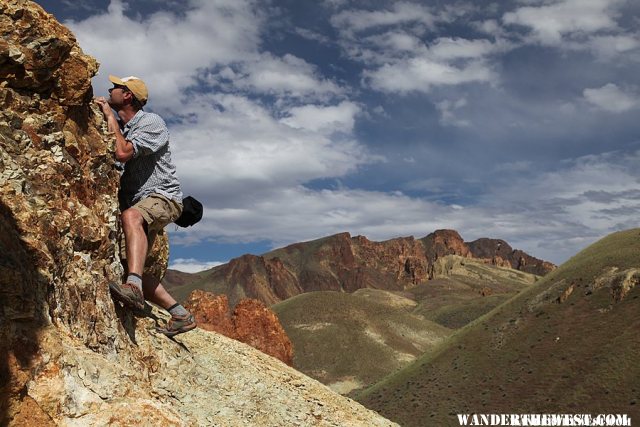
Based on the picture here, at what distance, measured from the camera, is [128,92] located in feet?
33.6

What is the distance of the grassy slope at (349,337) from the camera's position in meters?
136

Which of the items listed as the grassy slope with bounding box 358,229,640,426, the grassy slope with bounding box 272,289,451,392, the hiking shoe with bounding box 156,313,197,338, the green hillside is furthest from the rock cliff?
the grassy slope with bounding box 272,289,451,392

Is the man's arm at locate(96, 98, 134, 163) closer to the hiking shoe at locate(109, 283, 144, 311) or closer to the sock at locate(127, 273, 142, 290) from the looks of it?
the sock at locate(127, 273, 142, 290)

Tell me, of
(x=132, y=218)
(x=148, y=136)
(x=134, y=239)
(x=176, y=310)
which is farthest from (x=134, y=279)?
(x=148, y=136)

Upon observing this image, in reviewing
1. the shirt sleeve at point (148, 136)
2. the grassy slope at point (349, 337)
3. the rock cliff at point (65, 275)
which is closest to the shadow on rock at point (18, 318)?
the rock cliff at point (65, 275)

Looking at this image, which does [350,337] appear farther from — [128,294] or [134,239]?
[128,294]

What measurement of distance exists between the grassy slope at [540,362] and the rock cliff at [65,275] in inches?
2616

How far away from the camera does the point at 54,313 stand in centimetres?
750

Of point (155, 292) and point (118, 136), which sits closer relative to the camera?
point (118, 136)

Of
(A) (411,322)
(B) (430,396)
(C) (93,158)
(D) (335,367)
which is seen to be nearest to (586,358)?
(B) (430,396)

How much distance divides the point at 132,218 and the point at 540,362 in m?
84.1

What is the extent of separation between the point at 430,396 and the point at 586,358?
23.5 metres

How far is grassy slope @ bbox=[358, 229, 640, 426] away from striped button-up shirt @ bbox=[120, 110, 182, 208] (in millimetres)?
67412

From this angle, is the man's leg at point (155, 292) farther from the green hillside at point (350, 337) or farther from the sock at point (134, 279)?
the green hillside at point (350, 337)
